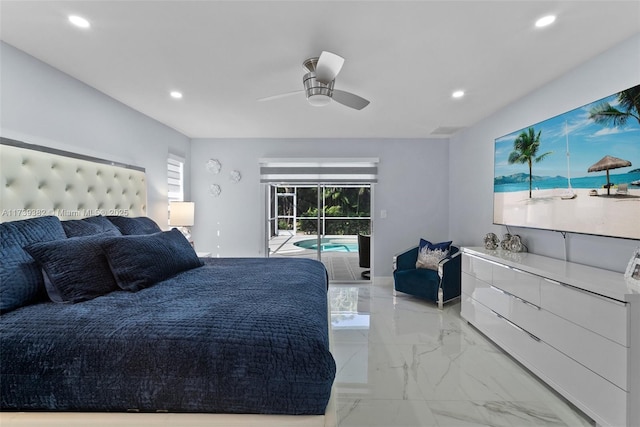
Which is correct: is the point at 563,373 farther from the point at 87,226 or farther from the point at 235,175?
the point at 235,175

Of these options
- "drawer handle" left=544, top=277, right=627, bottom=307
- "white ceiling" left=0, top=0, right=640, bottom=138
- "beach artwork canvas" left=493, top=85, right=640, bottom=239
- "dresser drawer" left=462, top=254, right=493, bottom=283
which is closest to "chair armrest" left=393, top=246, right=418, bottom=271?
"dresser drawer" left=462, top=254, right=493, bottom=283

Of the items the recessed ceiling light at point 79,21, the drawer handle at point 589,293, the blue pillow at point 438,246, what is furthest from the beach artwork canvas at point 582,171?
the recessed ceiling light at point 79,21

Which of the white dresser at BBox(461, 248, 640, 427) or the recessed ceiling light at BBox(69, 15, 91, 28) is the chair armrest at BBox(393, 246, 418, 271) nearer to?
the white dresser at BBox(461, 248, 640, 427)

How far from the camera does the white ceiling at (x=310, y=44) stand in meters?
1.71

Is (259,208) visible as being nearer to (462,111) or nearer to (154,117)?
(154,117)

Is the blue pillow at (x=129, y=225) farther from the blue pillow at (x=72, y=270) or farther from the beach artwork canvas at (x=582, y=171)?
the beach artwork canvas at (x=582, y=171)

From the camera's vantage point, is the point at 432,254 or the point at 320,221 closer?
the point at 432,254

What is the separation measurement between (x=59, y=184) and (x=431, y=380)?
3210mm

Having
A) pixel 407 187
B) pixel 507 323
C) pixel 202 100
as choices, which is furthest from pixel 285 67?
pixel 407 187

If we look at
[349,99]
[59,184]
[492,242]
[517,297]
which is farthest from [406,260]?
[59,184]

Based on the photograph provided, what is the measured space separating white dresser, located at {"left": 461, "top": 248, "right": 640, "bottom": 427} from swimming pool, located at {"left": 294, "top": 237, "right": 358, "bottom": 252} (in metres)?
2.67

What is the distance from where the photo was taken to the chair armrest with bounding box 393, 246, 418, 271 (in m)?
4.32

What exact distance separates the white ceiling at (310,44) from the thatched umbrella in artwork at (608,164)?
79cm

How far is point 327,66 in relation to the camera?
2.01 m
